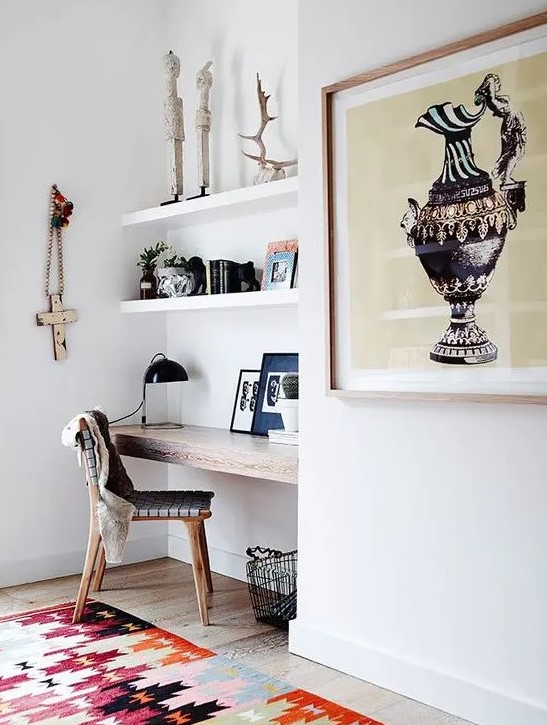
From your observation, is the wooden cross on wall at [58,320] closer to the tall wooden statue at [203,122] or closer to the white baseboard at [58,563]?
the tall wooden statue at [203,122]

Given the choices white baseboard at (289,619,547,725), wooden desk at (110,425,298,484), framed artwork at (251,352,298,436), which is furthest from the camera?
framed artwork at (251,352,298,436)

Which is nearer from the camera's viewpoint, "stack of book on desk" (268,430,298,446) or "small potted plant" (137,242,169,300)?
"stack of book on desk" (268,430,298,446)

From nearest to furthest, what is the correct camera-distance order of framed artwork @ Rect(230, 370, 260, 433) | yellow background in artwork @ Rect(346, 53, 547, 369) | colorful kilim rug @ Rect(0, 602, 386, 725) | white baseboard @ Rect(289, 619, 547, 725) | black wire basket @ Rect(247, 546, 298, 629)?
yellow background in artwork @ Rect(346, 53, 547, 369), white baseboard @ Rect(289, 619, 547, 725), colorful kilim rug @ Rect(0, 602, 386, 725), black wire basket @ Rect(247, 546, 298, 629), framed artwork @ Rect(230, 370, 260, 433)

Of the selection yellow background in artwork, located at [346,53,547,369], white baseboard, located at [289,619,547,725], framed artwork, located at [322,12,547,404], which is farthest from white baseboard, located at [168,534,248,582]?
yellow background in artwork, located at [346,53,547,369]

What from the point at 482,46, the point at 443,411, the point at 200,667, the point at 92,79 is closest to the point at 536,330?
the point at 443,411

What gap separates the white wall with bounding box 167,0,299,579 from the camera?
13.1ft

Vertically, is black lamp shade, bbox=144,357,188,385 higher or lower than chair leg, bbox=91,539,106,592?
higher

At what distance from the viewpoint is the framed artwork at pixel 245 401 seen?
4.10 meters

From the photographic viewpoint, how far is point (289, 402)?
3.61m

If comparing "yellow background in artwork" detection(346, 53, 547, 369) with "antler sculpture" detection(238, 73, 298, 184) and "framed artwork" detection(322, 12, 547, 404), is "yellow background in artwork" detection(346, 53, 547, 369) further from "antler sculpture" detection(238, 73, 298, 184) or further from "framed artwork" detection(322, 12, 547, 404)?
"antler sculpture" detection(238, 73, 298, 184)

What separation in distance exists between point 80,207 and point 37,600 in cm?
185

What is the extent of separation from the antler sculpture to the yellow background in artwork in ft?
2.85

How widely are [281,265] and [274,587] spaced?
1.33m

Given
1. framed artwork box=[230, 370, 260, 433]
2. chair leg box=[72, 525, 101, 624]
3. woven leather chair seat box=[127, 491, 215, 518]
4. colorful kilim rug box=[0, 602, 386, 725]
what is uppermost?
framed artwork box=[230, 370, 260, 433]
